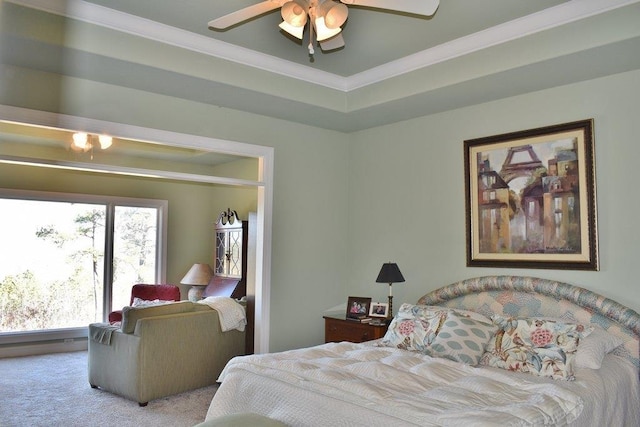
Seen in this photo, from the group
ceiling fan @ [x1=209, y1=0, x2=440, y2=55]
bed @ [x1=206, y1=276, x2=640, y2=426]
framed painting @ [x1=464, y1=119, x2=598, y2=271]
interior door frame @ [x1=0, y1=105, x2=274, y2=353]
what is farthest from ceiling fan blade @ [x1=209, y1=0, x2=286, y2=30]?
framed painting @ [x1=464, y1=119, x2=598, y2=271]

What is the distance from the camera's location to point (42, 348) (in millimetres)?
6262

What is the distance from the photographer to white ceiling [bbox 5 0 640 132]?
10.5ft

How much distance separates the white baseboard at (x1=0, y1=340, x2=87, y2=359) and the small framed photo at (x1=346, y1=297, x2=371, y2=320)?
3814 millimetres

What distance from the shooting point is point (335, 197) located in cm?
530

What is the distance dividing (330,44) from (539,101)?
1807 millimetres

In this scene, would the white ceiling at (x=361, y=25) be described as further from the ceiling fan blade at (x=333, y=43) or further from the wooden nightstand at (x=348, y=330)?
the wooden nightstand at (x=348, y=330)

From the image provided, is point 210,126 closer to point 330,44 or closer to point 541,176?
point 330,44

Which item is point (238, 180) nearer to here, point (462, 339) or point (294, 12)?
point (294, 12)

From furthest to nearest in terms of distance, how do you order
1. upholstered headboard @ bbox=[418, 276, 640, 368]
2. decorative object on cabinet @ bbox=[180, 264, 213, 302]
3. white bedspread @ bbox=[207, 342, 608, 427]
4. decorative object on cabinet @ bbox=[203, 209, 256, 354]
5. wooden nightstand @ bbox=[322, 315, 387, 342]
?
decorative object on cabinet @ bbox=[180, 264, 213, 302] < decorative object on cabinet @ bbox=[203, 209, 256, 354] < wooden nightstand @ bbox=[322, 315, 387, 342] < upholstered headboard @ bbox=[418, 276, 640, 368] < white bedspread @ bbox=[207, 342, 608, 427]

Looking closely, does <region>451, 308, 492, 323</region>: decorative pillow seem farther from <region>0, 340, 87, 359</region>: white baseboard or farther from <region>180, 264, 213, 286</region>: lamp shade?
<region>0, 340, 87, 359</region>: white baseboard

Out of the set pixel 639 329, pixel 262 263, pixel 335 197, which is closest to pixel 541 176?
pixel 639 329

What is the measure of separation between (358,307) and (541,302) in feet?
5.24

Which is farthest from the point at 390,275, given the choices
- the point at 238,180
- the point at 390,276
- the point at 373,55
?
the point at 373,55

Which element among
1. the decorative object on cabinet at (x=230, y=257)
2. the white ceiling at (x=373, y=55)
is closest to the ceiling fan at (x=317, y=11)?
the white ceiling at (x=373, y=55)
